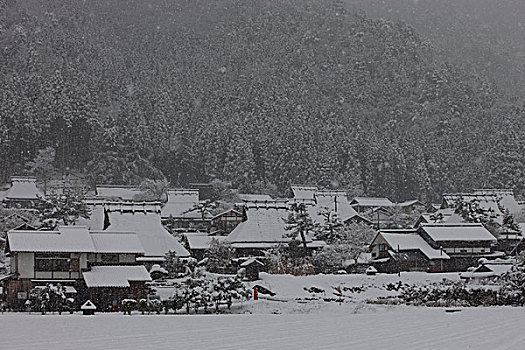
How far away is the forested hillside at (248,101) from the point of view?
63938 mm

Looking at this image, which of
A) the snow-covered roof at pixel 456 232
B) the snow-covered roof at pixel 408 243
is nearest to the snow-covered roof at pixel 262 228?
the snow-covered roof at pixel 408 243

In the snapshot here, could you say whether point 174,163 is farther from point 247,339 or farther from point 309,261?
point 247,339

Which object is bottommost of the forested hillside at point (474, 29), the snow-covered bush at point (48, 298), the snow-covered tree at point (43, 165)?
the snow-covered bush at point (48, 298)

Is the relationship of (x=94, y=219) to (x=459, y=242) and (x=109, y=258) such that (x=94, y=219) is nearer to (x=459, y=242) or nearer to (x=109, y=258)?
(x=109, y=258)

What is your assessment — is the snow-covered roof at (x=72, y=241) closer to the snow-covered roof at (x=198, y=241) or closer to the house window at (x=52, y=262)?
the house window at (x=52, y=262)

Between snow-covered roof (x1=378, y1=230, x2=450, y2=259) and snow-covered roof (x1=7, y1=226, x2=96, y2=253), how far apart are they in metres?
Result: 16.3

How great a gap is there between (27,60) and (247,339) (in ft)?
252

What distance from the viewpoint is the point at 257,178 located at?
64250mm

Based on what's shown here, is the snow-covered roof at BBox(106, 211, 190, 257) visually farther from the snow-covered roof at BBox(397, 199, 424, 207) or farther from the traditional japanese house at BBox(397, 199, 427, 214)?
the snow-covered roof at BBox(397, 199, 424, 207)

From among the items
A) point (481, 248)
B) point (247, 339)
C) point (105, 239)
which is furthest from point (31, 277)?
point (481, 248)

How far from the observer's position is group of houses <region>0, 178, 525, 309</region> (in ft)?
82.7

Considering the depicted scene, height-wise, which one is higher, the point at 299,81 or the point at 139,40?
the point at 139,40

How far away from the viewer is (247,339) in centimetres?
1056

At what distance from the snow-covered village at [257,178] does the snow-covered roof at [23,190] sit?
0.22 m
